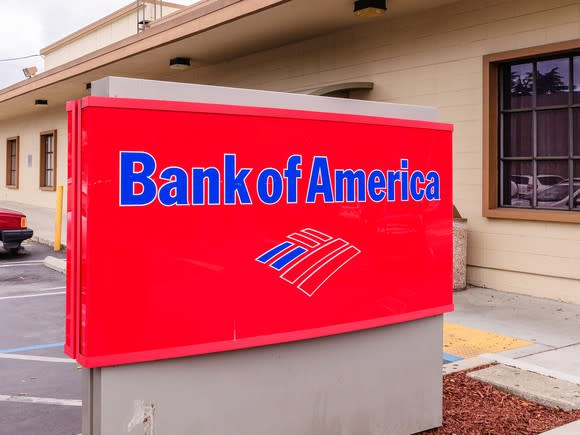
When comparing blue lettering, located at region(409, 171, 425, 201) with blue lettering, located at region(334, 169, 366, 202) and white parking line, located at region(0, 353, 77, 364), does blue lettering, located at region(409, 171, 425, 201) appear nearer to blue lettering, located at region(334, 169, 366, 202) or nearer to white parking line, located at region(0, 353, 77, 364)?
blue lettering, located at region(334, 169, 366, 202)

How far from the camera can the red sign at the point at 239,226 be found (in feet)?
9.89

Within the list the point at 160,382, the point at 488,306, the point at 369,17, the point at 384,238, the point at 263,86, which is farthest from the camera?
the point at 263,86

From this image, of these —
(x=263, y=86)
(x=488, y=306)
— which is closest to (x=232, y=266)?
(x=488, y=306)

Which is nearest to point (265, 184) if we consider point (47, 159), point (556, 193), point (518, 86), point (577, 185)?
point (577, 185)

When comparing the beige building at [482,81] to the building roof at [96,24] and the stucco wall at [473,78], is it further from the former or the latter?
the building roof at [96,24]

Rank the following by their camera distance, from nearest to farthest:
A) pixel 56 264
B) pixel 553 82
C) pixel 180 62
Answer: pixel 553 82
pixel 56 264
pixel 180 62

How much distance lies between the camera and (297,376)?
3.63m

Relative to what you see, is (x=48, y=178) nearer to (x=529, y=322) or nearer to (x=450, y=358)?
(x=529, y=322)

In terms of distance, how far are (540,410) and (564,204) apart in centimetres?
483

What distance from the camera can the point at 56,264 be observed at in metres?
11.9

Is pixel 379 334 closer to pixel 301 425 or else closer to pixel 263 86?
pixel 301 425

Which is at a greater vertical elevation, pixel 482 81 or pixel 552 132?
pixel 482 81

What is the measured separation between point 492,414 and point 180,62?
12.6 metres

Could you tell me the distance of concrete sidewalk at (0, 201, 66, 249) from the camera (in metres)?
15.8
